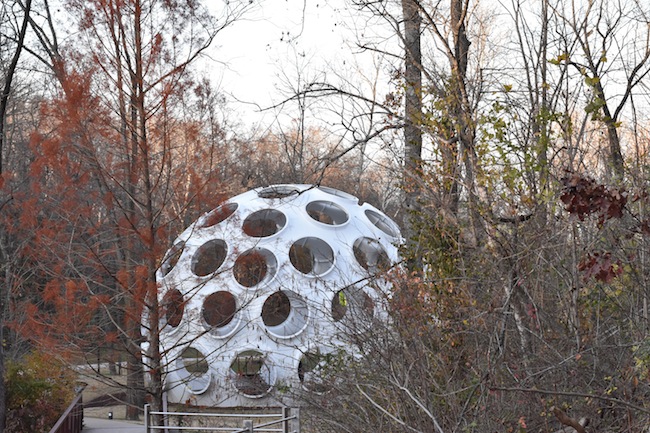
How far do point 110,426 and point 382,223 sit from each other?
7496mm

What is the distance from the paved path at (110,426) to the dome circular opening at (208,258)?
336cm

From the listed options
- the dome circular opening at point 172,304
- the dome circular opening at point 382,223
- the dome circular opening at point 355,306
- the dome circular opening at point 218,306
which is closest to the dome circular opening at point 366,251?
the dome circular opening at point 382,223

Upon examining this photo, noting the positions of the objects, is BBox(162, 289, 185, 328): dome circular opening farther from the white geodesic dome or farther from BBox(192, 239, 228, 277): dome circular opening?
BBox(192, 239, 228, 277): dome circular opening

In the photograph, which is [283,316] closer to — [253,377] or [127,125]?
[253,377]

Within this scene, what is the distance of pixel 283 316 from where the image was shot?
17250 mm

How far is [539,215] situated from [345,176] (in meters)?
29.7

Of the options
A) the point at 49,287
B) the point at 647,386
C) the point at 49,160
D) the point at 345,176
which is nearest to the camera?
the point at 647,386

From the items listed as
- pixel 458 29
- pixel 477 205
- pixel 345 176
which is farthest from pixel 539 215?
pixel 345 176

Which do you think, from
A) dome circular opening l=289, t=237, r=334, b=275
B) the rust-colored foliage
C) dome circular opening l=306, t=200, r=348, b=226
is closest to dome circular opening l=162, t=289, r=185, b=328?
dome circular opening l=289, t=237, r=334, b=275

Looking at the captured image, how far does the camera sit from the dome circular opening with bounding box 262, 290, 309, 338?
15.8 meters

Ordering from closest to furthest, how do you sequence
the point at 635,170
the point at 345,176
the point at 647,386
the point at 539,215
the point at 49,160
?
1. the point at 647,386
2. the point at 635,170
3. the point at 539,215
4. the point at 49,160
5. the point at 345,176

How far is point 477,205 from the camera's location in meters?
7.10

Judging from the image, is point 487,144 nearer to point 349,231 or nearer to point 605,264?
point 605,264

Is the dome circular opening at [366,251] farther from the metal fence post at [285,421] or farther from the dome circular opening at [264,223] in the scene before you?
the metal fence post at [285,421]
